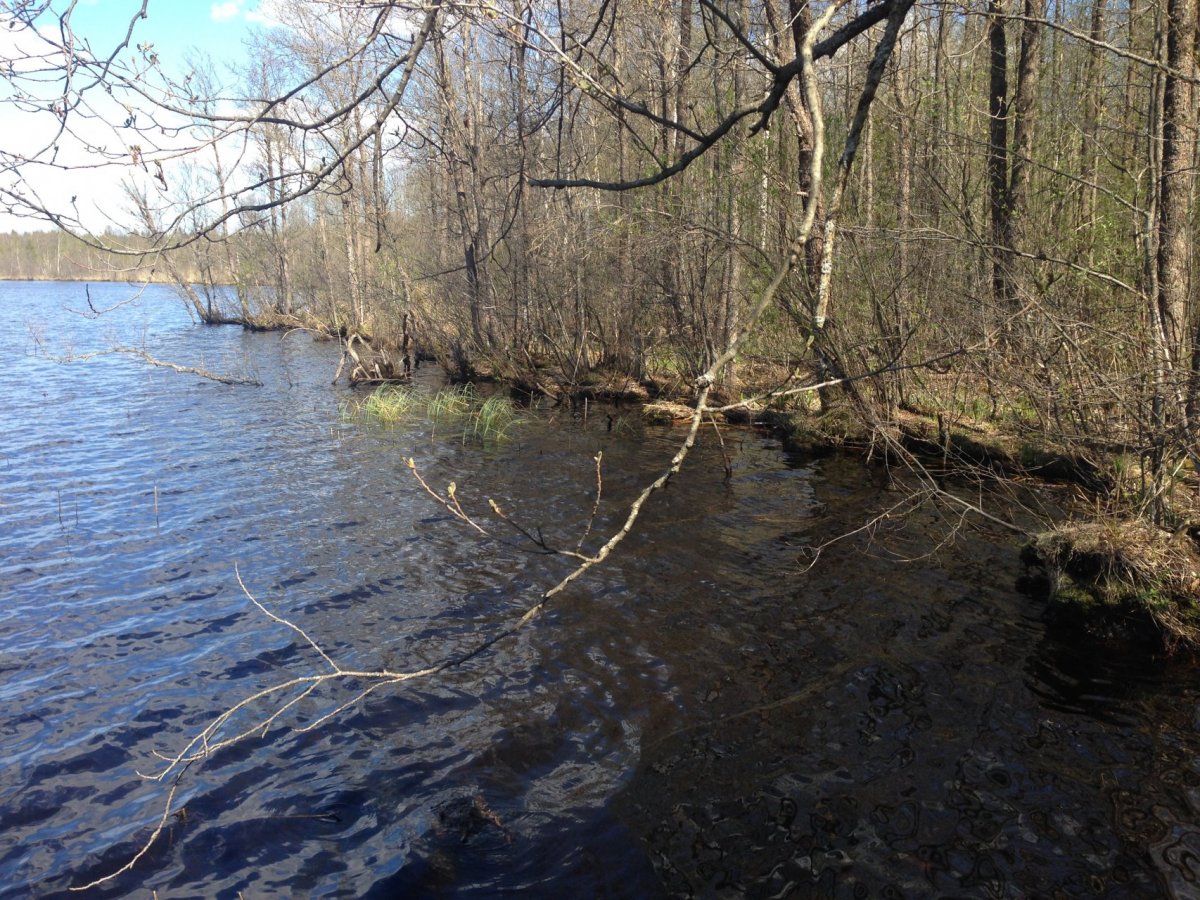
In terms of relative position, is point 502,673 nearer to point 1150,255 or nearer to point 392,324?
point 1150,255

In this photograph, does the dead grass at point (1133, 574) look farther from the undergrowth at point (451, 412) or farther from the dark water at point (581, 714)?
the undergrowth at point (451, 412)

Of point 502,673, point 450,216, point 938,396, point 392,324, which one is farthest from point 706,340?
point 392,324

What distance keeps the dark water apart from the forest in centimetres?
158

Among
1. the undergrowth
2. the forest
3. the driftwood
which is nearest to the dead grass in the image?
the forest

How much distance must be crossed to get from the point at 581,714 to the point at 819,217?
18.9 ft

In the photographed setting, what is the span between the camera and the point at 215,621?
642cm

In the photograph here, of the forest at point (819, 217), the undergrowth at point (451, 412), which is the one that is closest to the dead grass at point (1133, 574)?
the forest at point (819, 217)

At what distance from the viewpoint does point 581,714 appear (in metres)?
5.04

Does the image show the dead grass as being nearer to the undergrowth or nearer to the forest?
the forest

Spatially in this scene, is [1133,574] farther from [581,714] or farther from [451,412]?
[451,412]

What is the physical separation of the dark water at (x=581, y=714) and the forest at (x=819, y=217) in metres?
1.58

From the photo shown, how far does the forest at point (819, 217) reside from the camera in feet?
12.7

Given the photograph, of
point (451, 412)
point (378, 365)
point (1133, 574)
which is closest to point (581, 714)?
point (1133, 574)

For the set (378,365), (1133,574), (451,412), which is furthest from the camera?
(378,365)
